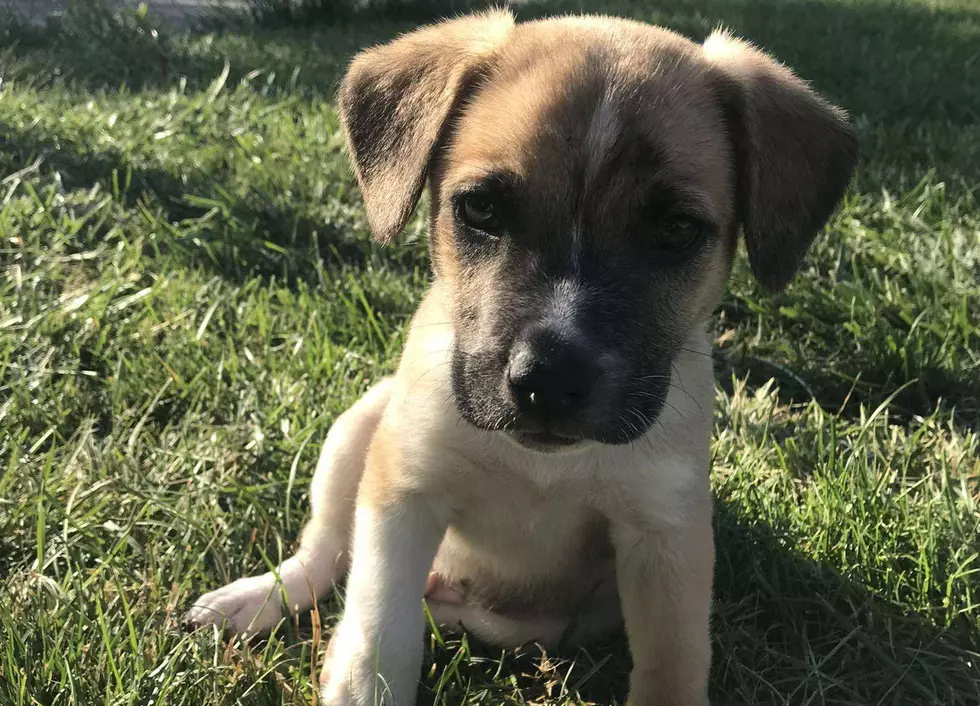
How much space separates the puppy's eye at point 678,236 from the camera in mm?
2055

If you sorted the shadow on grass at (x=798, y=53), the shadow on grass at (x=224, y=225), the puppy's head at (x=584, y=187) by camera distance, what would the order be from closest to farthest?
the puppy's head at (x=584, y=187)
the shadow on grass at (x=224, y=225)
the shadow on grass at (x=798, y=53)

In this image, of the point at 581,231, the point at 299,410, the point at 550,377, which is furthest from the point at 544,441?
the point at 299,410

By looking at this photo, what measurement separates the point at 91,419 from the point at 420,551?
1.64 m

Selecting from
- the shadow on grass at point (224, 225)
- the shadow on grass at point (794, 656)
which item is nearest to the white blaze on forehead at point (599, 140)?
the shadow on grass at point (794, 656)

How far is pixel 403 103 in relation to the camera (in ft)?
7.68

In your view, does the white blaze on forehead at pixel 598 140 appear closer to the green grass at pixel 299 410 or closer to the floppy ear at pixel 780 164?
the floppy ear at pixel 780 164

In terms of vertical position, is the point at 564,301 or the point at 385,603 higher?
the point at 564,301

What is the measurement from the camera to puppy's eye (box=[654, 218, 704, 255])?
6.74 feet

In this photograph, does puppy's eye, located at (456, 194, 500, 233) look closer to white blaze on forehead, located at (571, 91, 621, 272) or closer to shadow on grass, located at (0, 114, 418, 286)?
white blaze on forehead, located at (571, 91, 621, 272)

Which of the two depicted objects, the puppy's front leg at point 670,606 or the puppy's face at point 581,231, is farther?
the puppy's front leg at point 670,606

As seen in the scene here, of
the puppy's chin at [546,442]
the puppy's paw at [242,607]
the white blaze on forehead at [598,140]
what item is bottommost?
the puppy's paw at [242,607]

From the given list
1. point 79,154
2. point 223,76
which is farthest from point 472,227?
point 223,76

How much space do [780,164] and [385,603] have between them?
149 cm

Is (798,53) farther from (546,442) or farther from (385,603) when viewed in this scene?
(385,603)
